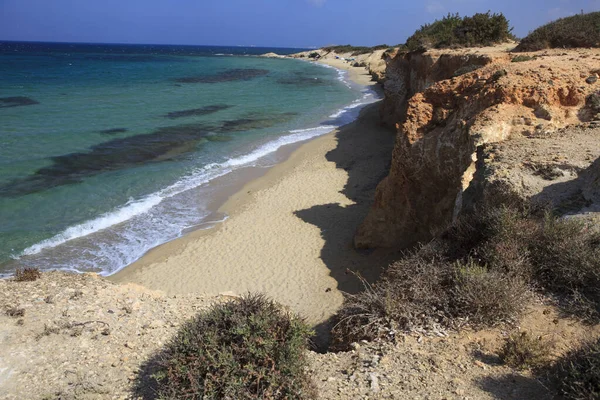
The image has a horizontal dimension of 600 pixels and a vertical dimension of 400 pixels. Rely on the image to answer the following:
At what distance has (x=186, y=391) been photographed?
4.07m

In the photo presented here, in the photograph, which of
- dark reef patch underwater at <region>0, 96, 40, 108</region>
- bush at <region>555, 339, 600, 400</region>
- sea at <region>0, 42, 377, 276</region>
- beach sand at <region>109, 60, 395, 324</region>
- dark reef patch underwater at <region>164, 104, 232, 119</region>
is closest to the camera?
bush at <region>555, 339, 600, 400</region>

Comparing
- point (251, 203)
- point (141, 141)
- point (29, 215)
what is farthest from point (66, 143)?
point (251, 203)

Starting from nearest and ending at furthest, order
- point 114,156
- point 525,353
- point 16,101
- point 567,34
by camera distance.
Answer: point 525,353 → point 567,34 → point 114,156 → point 16,101

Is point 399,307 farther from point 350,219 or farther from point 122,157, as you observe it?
point 122,157

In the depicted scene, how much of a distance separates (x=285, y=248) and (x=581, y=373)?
8257 mm

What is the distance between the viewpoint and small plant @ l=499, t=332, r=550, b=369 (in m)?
4.19

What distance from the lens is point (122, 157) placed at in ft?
62.8

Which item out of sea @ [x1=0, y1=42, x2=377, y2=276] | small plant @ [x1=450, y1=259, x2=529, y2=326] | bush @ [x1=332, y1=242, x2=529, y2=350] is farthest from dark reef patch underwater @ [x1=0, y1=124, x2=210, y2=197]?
small plant @ [x1=450, y1=259, x2=529, y2=326]

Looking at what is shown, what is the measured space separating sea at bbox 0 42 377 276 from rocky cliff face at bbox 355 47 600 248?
6047 millimetres

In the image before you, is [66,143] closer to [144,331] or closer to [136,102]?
[136,102]

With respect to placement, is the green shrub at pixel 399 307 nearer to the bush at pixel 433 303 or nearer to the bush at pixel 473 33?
the bush at pixel 433 303

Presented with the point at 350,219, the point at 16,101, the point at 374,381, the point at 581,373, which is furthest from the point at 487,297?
the point at 16,101

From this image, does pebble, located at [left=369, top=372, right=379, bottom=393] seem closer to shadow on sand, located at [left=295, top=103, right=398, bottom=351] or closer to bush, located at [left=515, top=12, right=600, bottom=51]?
shadow on sand, located at [left=295, top=103, right=398, bottom=351]

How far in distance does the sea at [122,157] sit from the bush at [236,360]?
278 inches
